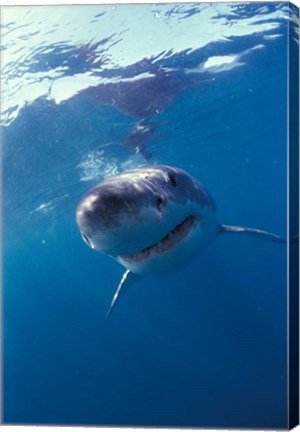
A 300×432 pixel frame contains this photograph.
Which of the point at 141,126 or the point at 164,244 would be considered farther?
the point at 141,126

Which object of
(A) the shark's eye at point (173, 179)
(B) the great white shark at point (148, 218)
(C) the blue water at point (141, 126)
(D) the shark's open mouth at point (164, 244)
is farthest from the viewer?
(C) the blue water at point (141, 126)

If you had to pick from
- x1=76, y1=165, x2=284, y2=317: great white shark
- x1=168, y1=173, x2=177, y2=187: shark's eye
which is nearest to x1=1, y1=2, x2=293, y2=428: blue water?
x1=76, y1=165, x2=284, y2=317: great white shark

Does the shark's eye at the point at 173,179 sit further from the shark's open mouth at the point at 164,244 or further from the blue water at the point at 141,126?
the blue water at the point at 141,126

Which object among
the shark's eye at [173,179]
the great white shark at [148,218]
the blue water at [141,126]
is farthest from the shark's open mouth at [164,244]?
the blue water at [141,126]

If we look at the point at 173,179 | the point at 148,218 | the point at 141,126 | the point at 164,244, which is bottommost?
the point at 141,126

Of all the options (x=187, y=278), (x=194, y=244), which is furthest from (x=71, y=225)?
(x=194, y=244)

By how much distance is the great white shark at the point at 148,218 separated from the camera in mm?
2877

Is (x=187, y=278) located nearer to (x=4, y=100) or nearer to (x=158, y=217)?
(x=4, y=100)

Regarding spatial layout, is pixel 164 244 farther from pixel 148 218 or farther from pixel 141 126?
pixel 141 126

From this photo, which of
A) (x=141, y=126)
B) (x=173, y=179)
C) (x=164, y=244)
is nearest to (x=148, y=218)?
(x=173, y=179)

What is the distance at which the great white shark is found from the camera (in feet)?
9.44

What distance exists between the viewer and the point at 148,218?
314 cm

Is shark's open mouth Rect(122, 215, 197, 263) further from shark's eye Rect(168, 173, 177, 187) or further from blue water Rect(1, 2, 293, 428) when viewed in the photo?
blue water Rect(1, 2, 293, 428)

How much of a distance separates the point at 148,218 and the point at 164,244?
1061 millimetres
